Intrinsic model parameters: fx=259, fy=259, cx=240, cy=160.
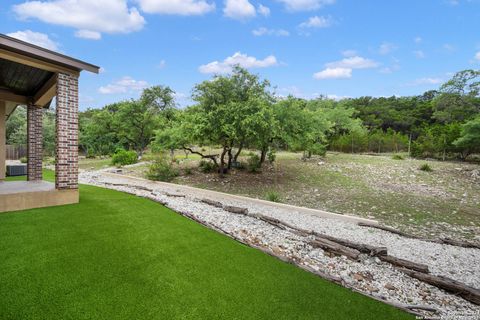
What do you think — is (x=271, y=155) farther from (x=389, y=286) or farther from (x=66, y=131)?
(x=389, y=286)

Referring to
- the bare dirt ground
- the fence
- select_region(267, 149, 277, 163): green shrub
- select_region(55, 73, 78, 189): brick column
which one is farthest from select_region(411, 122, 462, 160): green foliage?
the fence

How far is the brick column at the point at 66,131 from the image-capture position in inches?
213

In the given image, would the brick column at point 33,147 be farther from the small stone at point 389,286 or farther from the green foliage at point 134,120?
the green foliage at point 134,120

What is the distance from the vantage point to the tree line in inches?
444

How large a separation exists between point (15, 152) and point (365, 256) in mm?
27502

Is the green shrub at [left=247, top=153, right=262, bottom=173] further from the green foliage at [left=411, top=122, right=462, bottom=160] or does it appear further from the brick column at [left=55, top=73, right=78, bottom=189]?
the green foliage at [left=411, top=122, right=462, bottom=160]

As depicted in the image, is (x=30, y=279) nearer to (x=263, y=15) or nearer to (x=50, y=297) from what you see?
(x=50, y=297)

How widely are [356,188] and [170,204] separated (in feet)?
27.2

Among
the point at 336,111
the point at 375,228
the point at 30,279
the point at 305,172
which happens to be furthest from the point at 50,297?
the point at 336,111

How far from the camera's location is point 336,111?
26422 mm

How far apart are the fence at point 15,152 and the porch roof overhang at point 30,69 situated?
57.2 ft

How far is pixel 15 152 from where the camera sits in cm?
2189

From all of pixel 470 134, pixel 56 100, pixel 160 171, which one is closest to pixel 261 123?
pixel 160 171

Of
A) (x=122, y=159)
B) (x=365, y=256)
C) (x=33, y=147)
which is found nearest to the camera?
(x=365, y=256)
